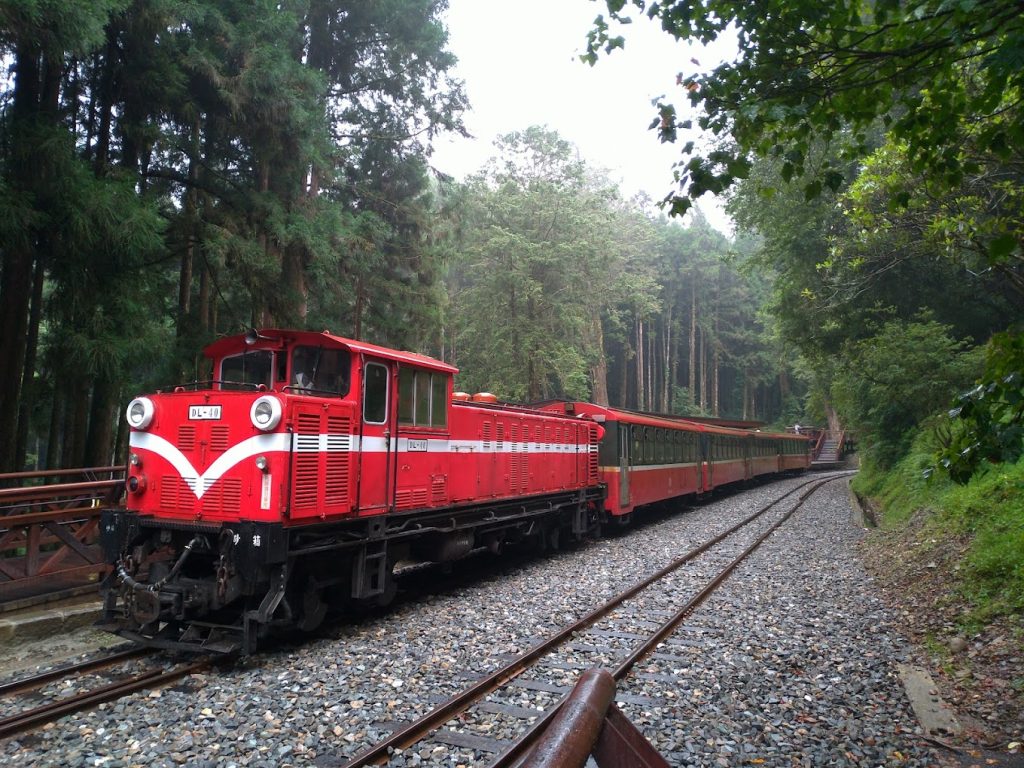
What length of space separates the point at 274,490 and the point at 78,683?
2343 millimetres

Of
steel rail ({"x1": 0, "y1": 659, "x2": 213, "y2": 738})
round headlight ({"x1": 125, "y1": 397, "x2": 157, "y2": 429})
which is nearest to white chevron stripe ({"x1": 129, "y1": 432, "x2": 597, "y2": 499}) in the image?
round headlight ({"x1": 125, "y1": 397, "x2": 157, "y2": 429})

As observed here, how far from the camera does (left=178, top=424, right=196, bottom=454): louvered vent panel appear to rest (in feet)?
22.6

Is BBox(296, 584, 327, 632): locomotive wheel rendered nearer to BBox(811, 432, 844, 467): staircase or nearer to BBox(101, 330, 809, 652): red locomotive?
BBox(101, 330, 809, 652): red locomotive

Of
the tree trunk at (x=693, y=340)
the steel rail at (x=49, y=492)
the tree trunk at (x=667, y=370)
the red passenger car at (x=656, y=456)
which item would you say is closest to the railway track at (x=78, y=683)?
the steel rail at (x=49, y=492)

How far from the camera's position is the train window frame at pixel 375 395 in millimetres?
7621

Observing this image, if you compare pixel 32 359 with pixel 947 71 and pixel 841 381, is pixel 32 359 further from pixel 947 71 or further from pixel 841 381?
pixel 841 381

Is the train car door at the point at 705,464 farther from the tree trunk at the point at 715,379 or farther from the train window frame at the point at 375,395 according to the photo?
the tree trunk at the point at 715,379

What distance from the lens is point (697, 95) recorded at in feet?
13.7

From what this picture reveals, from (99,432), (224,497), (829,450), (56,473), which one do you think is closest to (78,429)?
(99,432)

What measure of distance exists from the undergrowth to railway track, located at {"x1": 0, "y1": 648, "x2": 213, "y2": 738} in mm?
6362

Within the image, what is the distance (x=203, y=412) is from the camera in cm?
685

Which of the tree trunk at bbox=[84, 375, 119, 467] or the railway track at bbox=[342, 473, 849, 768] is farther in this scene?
the tree trunk at bbox=[84, 375, 119, 467]

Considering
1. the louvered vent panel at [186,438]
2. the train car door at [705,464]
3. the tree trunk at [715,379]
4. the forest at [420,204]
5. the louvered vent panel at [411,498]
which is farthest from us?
the tree trunk at [715,379]

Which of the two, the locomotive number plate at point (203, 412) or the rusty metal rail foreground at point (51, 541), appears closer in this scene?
the locomotive number plate at point (203, 412)
